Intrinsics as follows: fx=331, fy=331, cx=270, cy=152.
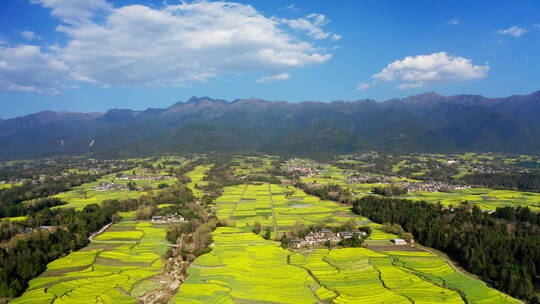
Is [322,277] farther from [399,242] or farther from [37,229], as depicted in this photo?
[37,229]

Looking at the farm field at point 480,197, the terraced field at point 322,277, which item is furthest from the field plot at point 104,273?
the farm field at point 480,197

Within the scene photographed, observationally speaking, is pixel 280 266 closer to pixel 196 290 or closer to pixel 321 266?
pixel 321 266

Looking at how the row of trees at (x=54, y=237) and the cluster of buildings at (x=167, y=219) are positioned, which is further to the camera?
the cluster of buildings at (x=167, y=219)

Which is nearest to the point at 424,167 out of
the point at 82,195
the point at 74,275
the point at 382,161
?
the point at 382,161

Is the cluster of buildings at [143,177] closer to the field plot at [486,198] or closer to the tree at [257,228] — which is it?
the tree at [257,228]

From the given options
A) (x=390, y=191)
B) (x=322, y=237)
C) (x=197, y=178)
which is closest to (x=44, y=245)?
(x=322, y=237)

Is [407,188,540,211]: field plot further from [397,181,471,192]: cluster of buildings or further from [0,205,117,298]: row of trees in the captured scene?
[0,205,117,298]: row of trees

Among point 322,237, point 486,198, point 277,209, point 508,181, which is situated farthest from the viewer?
point 508,181
